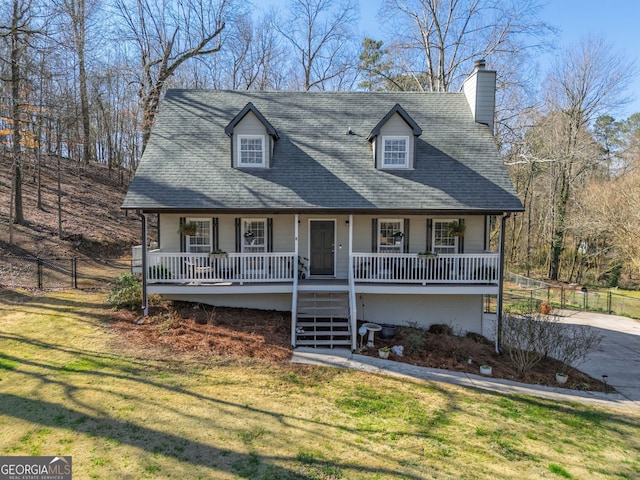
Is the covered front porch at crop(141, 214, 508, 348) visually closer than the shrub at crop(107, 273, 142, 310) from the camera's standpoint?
Yes

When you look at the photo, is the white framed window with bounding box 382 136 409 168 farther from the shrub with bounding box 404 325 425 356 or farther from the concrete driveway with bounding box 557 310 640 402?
the concrete driveway with bounding box 557 310 640 402

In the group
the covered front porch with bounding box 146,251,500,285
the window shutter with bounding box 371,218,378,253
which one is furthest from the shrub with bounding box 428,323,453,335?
the window shutter with bounding box 371,218,378,253

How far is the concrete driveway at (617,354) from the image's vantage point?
997 centimetres

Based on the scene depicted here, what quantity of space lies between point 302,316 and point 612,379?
9.01m

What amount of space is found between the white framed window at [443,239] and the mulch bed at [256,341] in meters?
2.78

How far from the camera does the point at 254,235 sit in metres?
13.0

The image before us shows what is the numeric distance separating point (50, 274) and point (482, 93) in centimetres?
1916

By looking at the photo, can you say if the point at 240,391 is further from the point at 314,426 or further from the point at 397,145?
the point at 397,145

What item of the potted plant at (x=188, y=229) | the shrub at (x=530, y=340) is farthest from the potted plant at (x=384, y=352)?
the potted plant at (x=188, y=229)

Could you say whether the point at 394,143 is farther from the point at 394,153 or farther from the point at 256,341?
the point at 256,341

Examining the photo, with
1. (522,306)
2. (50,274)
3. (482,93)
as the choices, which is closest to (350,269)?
(482,93)

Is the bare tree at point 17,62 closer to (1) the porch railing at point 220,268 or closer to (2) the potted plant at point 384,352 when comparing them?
(1) the porch railing at point 220,268

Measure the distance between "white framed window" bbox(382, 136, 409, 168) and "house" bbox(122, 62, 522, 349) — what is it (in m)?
0.04

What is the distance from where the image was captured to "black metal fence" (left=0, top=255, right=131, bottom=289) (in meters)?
13.9
